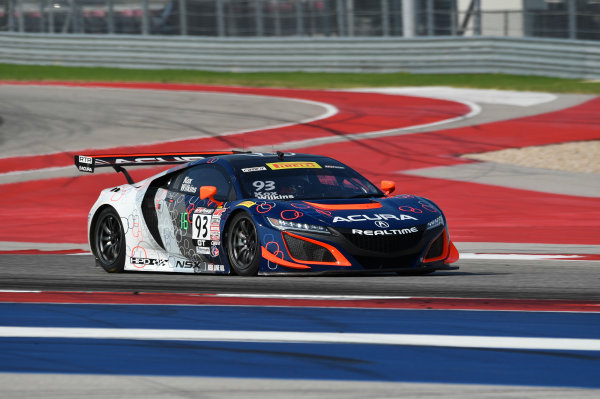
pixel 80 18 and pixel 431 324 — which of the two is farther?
pixel 80 18

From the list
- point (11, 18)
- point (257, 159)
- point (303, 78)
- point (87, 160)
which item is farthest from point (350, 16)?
point (257, 159)

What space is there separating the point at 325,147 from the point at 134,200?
1071cm

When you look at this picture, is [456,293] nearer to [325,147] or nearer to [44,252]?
[44,252]

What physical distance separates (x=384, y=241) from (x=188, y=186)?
231cm

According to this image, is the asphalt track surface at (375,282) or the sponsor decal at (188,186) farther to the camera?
the sponsor decal at (188,186)

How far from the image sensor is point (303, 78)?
109ft

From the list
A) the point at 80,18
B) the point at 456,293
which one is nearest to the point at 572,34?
the point at 80,18

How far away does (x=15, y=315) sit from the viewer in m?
8.08

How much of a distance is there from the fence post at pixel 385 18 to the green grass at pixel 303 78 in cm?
193

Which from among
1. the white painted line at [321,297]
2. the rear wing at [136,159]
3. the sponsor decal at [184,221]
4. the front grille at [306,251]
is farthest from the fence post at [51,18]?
the white painted line at [321,297]

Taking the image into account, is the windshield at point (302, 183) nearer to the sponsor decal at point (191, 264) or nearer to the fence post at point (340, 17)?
the sponsor decal at point (191, 264)

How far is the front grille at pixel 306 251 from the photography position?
31.9 ft

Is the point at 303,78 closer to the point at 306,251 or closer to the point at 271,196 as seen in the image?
the point at 271,196

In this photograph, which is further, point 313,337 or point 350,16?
point 350,16
